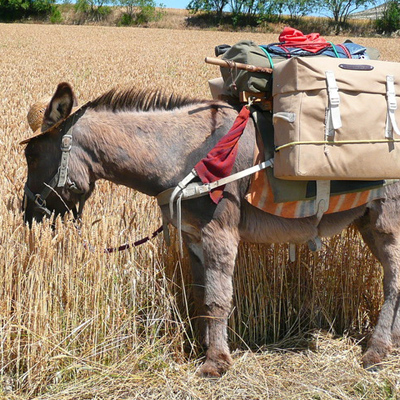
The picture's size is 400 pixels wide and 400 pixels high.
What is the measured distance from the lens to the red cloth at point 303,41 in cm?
358

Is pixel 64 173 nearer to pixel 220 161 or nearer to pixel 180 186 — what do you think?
pixel 180 186

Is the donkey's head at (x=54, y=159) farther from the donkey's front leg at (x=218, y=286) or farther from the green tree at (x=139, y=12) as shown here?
the green tree at (x=139, y=12)

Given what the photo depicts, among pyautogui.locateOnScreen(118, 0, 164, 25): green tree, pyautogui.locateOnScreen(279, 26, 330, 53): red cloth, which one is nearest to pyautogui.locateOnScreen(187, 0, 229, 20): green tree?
pyautogui.locateOnScreen(118, 0, 164, 25): green tree

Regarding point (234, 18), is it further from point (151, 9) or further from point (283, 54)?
point (283, 54)

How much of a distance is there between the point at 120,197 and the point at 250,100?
75.8 inches

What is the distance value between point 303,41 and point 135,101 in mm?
1312

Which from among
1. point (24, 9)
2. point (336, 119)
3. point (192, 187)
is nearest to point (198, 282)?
point (192, 187)

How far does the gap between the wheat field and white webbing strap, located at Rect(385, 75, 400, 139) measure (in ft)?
4.63

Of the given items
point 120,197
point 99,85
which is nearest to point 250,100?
point 120,197

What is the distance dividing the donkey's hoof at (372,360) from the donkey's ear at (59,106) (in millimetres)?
2687

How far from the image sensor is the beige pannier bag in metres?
3.01

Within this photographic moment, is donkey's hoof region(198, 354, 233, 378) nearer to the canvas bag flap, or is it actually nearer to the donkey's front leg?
the donkey's front leg

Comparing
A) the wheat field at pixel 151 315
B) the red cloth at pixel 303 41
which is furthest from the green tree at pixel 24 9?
the red cloth at pixel 303 41

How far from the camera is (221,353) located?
135 inches
